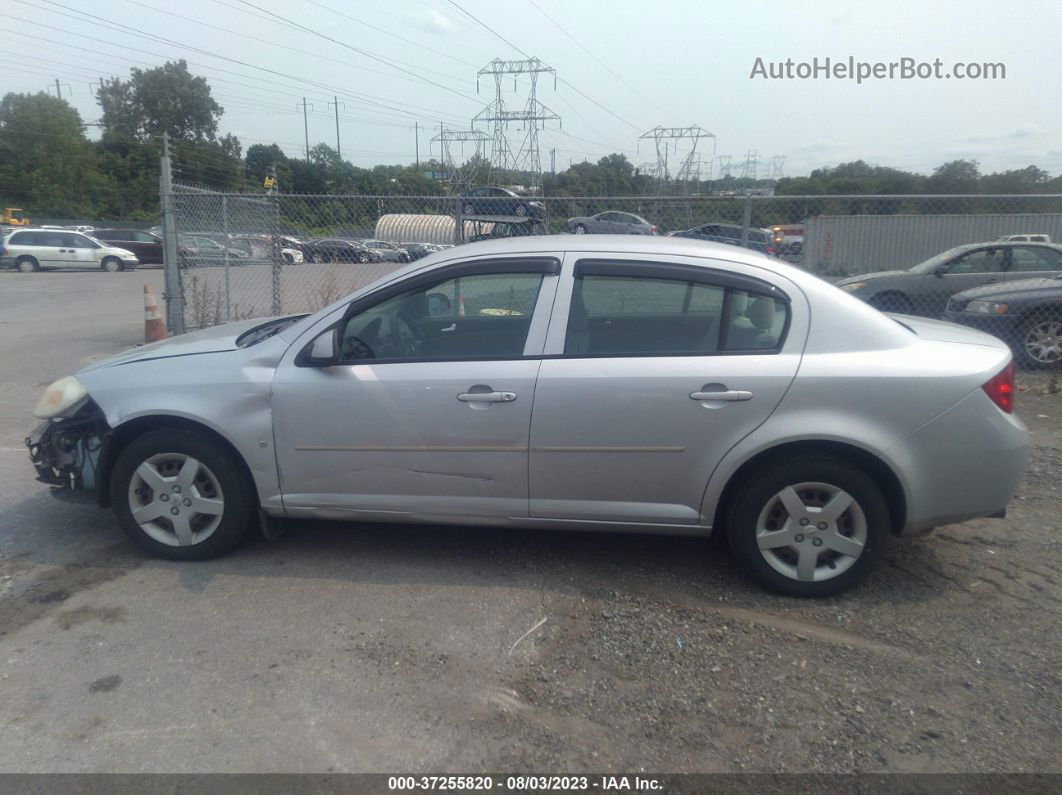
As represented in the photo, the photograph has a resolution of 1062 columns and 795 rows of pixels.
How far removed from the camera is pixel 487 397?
4.13 metres

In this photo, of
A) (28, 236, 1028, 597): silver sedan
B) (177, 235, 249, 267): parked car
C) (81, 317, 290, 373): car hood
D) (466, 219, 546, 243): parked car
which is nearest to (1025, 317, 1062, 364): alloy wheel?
(466, 219, 546, 243): parked car

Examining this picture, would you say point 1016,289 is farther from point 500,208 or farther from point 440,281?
point 440,281

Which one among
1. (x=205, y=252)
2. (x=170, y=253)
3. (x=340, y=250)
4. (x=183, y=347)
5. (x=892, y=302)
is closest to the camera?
(x=183, y=347)

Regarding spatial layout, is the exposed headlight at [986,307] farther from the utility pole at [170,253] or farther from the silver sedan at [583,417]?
the utility pole at [170,253]

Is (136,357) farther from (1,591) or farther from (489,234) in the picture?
(489,234)

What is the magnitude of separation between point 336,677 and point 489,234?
6770 millimetres

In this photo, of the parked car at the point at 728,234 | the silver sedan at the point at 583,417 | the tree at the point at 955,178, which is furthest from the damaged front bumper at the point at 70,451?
the tree at the point at 955,178

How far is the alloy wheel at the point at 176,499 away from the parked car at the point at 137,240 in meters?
36.0

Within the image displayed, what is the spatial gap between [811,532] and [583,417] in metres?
1.24

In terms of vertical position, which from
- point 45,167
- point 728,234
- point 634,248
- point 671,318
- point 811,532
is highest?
point 45,167

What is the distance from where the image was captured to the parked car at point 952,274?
34.2ft

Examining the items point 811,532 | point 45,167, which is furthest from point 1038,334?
point 45,167

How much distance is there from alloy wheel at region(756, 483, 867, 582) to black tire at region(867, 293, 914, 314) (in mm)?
7105

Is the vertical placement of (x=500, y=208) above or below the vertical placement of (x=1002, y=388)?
above
